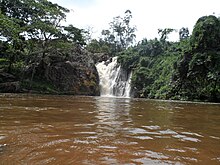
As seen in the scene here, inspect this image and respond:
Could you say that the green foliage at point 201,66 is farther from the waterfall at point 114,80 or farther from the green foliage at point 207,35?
the waterfall at point 114,80

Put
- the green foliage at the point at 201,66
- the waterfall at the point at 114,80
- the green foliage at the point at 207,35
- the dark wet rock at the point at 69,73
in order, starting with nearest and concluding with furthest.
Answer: the green foliage at the point at 201,66
the green foliage at the point at 207,35
the dark wet rock at the point at 69,73
the waterfall at the point at 114,80

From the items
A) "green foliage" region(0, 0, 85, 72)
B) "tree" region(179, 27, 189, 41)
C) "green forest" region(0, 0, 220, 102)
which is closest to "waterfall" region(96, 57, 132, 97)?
"green forest" region(0, 0, 220, 102)

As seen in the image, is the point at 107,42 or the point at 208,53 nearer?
the point at 208,53

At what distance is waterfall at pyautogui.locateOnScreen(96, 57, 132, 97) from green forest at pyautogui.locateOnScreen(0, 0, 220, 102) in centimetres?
102

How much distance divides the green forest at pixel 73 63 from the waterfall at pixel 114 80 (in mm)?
1015

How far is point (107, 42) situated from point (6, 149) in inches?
2161

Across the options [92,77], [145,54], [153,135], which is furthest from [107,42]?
[153,135]

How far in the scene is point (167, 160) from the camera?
2.50m

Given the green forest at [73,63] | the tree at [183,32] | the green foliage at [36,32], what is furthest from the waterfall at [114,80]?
the tree at [183,32]

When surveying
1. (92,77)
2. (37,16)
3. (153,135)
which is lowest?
(153,135)

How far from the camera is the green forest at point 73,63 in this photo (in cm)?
2408

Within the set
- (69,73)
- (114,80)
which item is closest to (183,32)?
(114,80)

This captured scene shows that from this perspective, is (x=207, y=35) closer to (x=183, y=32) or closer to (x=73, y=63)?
(x=73, y=63)

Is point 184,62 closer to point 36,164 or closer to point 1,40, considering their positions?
point 1,40
